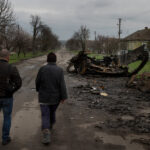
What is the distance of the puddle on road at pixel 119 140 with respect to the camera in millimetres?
4152

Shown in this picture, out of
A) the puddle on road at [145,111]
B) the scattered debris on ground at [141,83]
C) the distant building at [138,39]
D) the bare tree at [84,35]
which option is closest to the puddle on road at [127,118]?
the puddle on road at [145,111]

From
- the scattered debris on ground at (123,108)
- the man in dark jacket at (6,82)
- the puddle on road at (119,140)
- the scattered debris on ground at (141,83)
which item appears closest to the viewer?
the man in dark jacket at (6,82)

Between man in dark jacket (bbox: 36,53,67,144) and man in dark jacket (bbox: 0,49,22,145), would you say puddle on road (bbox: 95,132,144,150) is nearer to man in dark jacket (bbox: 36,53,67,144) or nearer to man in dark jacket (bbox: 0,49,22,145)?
man in dark jacket (bbox: 36,53,67,144)

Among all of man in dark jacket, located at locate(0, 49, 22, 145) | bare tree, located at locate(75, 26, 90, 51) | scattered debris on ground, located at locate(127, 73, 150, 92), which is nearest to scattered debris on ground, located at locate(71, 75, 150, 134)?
scattered debris on ground, located at locate(127, 73, 150, 92)

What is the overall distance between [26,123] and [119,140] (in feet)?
7.62

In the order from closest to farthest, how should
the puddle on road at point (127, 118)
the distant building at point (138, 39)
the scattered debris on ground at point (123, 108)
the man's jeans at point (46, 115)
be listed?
the man's jeans at point (46, 115) → the scattered debris on ground at point (123, 108) → the puddle on road at point (127, 118) → the distant building at point (138, 39)

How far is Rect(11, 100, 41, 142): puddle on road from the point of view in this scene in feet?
15.2

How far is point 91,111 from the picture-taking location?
675 centimetres

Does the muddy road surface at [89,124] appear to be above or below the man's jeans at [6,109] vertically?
below

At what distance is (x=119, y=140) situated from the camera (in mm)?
4430

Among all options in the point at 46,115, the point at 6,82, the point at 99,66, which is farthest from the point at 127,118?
the point at 99,66

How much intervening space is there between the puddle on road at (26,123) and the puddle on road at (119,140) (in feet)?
4.73

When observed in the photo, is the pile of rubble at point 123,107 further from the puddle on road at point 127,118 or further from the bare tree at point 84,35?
the bare tree at point 84,35

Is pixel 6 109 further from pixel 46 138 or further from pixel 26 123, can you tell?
pixel 26 123
